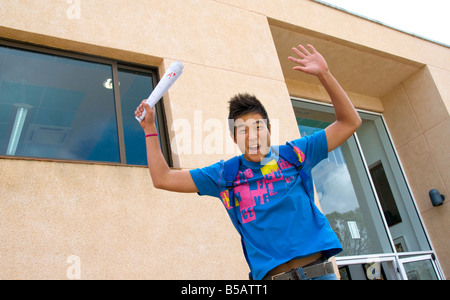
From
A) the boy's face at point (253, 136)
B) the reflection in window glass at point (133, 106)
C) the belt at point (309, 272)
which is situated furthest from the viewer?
the reflection in window glass at point (133, 106)

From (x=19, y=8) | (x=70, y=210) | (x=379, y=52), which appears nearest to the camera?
(x=70, y=210)

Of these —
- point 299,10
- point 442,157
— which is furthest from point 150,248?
point 442,157

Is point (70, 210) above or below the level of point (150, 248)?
above

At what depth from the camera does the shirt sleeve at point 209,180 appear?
2.01m

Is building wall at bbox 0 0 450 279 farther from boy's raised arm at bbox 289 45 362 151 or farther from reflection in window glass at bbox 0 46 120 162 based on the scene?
boy's raised arm at bbox 289 45 362 151

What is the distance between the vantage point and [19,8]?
157 inches

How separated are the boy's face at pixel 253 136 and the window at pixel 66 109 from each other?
227 cm

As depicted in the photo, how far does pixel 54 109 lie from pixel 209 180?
2603mm

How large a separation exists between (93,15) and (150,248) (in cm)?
252

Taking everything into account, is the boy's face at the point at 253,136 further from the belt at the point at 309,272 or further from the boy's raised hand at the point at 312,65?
the belt at the point at 309,272

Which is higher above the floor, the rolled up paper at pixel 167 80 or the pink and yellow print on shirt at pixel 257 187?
the rolled up paper at pixel 167 80

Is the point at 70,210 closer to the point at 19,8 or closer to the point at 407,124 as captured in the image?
the point at 19,8

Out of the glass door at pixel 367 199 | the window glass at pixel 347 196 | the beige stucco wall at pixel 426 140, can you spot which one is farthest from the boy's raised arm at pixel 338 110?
A: the beige stucco wall at pixel 426 140

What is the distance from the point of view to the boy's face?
1.99m
